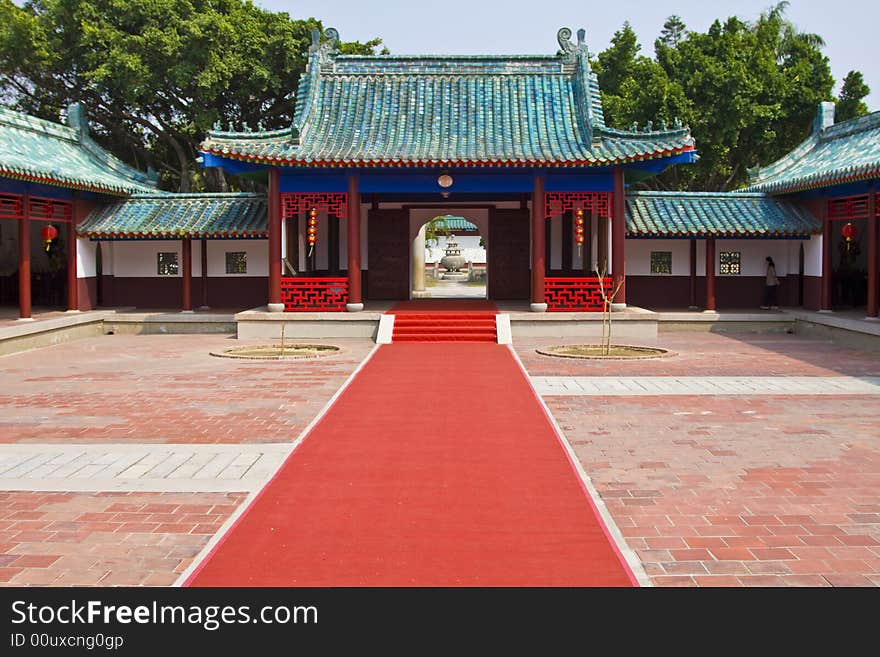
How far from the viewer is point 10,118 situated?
60.2 feet

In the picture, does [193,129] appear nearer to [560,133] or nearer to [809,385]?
[560,133]

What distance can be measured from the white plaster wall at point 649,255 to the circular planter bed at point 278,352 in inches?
322

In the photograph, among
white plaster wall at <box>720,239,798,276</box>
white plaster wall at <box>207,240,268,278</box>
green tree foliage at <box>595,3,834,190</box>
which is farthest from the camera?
green tree foliage at <box>595,3,834,190</box>

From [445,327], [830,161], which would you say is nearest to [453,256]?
[830,161]

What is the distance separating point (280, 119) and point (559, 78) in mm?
12354

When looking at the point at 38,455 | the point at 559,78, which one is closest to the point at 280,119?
the point at 559,78

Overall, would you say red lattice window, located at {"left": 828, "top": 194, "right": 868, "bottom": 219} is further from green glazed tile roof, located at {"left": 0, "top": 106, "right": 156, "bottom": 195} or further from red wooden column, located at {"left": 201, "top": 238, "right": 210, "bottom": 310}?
green glazed tile roof, located at {"left": 0, "top": 106, "right": 156, "bottom": 195}

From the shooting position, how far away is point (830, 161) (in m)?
19.5

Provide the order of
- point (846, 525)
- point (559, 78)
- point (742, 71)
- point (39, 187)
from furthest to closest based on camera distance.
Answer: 1. point (742, 71)
2. point (559, 78)
3. point (39, 187)
4. point (846, 525)

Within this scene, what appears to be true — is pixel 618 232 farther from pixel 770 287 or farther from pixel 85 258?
pixel 85 258

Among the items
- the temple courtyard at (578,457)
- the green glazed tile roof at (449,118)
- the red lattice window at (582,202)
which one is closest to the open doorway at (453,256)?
the green glazed tile roof at (449,118)

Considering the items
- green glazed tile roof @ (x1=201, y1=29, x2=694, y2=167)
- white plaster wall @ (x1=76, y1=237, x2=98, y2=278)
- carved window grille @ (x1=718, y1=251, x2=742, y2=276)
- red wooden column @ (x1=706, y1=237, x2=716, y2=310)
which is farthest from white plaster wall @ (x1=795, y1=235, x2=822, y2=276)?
white plaster wall @ (x1=76, y1=237, x2=98, y2=278)

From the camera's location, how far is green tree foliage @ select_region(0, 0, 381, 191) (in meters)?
25.7

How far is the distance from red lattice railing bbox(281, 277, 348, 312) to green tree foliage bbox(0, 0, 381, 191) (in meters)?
10.4
